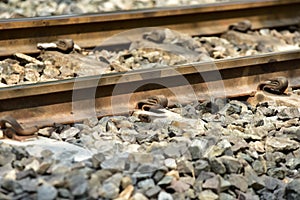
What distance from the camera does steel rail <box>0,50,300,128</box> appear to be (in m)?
4.68

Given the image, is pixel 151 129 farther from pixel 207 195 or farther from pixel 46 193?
pixel 46 193

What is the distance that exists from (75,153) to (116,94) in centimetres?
101

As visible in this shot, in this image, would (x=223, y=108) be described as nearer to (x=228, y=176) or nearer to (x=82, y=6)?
(x=228, y=176)

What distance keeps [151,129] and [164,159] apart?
563 mm

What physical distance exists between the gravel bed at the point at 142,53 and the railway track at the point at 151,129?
19cm

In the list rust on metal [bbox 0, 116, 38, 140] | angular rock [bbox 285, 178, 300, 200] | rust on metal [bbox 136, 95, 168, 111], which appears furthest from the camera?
rust on metal [bbox 136, 95, 168, 111]

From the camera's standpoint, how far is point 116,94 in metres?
4.96

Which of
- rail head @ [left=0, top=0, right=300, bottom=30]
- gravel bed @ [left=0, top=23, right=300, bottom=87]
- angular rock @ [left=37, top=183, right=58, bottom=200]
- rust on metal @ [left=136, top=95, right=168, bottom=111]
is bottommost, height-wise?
gravel bed @ [left=0, top=23, right=300, bottom=87]

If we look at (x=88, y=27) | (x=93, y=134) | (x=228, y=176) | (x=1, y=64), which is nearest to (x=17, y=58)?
(x=1, y=64)

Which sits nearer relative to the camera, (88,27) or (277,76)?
(277,76)

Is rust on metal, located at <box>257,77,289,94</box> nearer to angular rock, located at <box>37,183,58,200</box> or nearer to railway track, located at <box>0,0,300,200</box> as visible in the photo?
railway track, located at <box>0,0,300,200</box>

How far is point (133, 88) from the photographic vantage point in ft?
16.5

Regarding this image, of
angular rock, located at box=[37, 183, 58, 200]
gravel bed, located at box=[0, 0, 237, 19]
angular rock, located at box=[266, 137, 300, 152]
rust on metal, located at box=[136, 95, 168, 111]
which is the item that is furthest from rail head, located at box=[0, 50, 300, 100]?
gravel bed, located at box=[0, 0, 237, 19]

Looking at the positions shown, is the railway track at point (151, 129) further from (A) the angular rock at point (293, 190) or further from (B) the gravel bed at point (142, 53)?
(B) the gravel bed at point (142, 53)
